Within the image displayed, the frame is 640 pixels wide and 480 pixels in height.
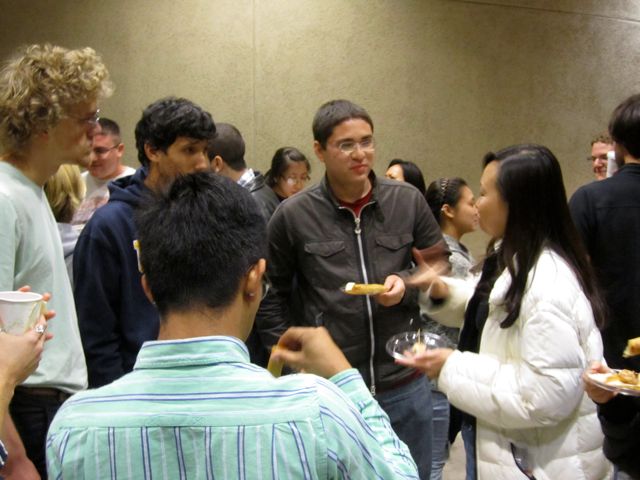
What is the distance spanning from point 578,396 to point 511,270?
38cm

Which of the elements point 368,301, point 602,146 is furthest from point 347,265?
point 602,146

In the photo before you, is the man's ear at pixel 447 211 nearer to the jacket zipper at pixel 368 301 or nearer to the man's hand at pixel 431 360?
the jacket zipper at pixel 368 301

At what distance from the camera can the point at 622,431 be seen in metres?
1.64

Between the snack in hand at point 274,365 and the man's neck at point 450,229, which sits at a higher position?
the snack in hand at point 274,365

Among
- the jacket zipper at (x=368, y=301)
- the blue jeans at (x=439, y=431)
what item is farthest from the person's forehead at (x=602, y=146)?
the jacket zipper at (x=368, y=301)

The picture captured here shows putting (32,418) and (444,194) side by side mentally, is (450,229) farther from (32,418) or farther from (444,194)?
(32,418)

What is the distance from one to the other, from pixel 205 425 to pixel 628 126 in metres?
2.35

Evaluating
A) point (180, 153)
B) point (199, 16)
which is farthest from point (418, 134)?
point (180, 153)

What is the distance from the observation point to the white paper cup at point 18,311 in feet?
4.79

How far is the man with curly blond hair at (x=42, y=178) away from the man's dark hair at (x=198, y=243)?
82 cm

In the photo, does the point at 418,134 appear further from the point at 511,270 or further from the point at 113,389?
the point at 113,389

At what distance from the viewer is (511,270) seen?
188 centimetres

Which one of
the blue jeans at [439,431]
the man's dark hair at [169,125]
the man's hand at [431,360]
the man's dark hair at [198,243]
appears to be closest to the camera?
the man's dark hair at [198,243]

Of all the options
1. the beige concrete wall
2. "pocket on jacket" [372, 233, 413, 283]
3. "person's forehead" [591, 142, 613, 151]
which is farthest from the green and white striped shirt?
the beige concrete wall
